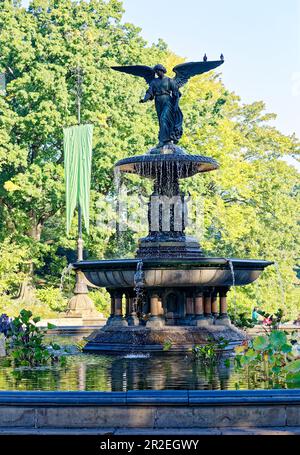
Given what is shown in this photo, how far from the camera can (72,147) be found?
3284 centimetres

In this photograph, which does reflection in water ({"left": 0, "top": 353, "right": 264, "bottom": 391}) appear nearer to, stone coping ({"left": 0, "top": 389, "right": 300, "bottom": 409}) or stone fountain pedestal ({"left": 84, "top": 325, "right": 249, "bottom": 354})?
stone fountain pedestal ({"left": 84, "top": 325, "right": 249, "bottom": 354})

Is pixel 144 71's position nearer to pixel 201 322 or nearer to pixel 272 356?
pixel 201 322

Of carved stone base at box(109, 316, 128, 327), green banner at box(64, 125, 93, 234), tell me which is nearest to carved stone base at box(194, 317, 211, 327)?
carved stone base at box(109, 316, 128, 327)

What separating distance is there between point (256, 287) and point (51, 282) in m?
8.96

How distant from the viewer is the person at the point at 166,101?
54.6ft

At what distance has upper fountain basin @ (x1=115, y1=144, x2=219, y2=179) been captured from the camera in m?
16.4

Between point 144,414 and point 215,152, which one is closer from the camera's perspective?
point 144,414

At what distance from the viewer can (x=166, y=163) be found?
651 inches

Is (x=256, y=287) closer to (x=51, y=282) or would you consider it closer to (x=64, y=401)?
(x=51, y=282)

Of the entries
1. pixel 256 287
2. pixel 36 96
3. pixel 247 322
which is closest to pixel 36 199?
pixel 36 96

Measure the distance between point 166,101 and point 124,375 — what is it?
22.8 feet

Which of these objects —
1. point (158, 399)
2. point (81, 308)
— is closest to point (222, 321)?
point (158, 399)

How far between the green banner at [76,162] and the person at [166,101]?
1601cm
